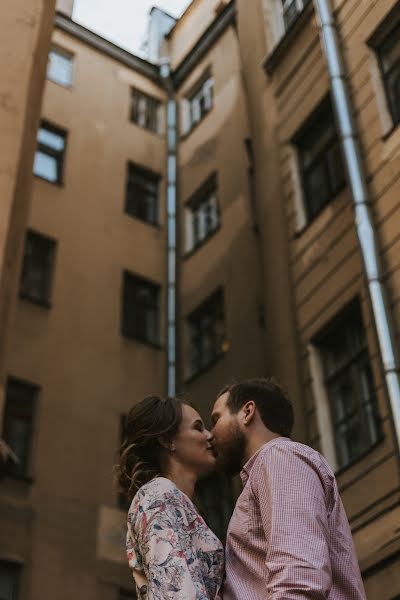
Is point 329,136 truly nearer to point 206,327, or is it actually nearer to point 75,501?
point 206,327

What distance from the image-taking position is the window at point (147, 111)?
21562 millimetres

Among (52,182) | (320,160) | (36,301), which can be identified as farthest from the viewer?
(52,182)

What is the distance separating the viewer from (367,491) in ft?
36.6

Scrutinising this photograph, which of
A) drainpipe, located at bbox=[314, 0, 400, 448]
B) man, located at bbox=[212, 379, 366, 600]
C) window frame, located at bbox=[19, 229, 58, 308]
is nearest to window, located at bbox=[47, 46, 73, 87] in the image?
window frame, located at bbox=[19, 229, 58, 308]

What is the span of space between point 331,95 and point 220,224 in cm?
486

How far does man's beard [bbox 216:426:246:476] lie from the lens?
12.5 ft

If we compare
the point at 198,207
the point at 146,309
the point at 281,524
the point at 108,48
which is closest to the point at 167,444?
the point at 281,524

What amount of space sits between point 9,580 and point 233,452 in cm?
1080

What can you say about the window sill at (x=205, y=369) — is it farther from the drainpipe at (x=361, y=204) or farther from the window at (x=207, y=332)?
the drainpipe at (x=361, y=204)

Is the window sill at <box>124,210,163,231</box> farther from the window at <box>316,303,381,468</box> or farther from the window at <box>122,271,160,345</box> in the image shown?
the window at <box>316,303,381,468</box>

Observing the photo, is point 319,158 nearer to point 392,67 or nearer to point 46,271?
point 392,67

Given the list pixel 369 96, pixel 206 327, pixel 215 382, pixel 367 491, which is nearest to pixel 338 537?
pixel 367 491

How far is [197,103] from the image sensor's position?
2164 centimetres

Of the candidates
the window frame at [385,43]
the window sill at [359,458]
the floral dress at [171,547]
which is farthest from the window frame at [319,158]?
the floral dress at [171,547]
